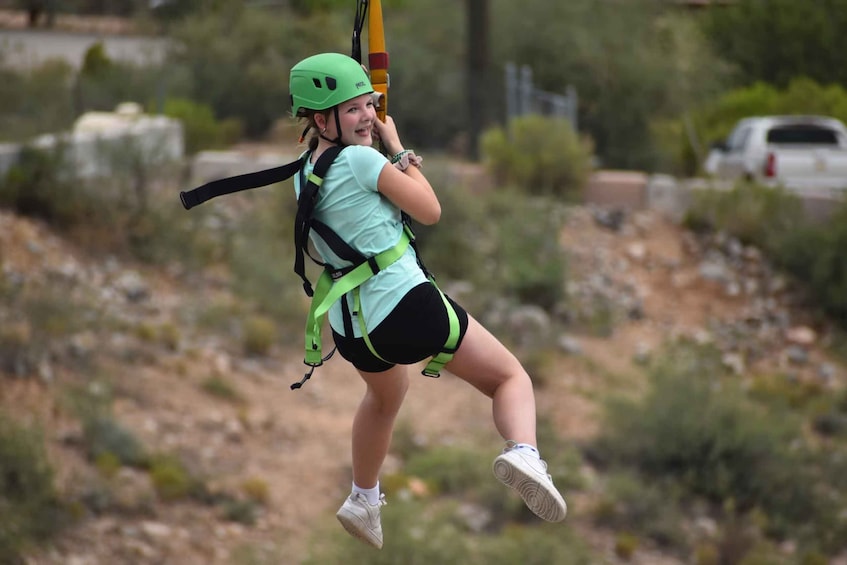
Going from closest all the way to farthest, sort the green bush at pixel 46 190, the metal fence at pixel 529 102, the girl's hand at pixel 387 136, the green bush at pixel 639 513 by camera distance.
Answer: the girl's hand at pixel 387 136 → the green bush at pixel 46 190 → the green bush at pixel 639 513 → the metal fence at pixel 529 102

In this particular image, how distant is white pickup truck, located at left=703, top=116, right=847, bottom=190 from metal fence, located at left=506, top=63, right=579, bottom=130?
358 cm

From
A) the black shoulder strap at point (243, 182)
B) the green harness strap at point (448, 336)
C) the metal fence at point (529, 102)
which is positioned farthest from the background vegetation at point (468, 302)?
the green harness strap at point (448, 336)

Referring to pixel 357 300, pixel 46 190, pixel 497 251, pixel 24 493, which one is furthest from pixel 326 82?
pixel 497 251

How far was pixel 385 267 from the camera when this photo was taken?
169 inches

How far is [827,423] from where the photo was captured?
797 inches

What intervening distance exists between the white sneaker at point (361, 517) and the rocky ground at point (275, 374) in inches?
442

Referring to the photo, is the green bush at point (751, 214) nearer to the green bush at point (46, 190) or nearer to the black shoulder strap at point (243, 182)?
the green bush at point (46, 190)

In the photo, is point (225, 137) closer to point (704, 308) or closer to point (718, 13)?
point (704, 308)

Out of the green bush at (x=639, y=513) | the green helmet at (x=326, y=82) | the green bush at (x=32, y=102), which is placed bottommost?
the green bush at (x=639, y=513)

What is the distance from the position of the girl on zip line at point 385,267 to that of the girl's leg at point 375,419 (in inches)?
3.3

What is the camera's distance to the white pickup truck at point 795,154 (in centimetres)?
2195

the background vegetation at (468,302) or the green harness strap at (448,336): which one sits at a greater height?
the green harness strap at (448,336)

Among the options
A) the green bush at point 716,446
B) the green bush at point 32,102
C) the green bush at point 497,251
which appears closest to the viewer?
the green bush at point 32,102

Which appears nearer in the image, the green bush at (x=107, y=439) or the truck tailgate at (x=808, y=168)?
the green bush at (x=107, y=439)
